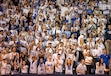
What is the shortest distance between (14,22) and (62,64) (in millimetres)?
4031

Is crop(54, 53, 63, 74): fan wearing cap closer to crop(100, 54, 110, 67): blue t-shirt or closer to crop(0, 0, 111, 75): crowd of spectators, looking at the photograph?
crop(0, 0, 111, 75): crowd of spectators

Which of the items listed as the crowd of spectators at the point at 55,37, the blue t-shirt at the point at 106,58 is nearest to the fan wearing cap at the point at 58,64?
the crowd of spectators at the point at 55,37

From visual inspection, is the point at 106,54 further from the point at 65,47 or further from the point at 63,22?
the point at 63,22

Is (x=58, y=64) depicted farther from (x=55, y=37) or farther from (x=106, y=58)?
(x=55, y=37)

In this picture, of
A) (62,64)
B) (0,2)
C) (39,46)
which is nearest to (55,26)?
(39,46)

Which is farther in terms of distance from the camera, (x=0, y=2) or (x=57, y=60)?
(x=0, y=2)

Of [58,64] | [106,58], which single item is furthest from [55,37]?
[106,58]

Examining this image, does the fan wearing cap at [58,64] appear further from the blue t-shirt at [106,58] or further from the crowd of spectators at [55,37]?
the blue t-shirt at [106,58]

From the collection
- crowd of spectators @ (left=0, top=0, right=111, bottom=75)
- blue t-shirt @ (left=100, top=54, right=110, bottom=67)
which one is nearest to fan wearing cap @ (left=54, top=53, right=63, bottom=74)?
crowd of spectators @ (left=0, top=0, right=111, bottom=75)

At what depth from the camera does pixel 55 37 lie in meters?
15.7

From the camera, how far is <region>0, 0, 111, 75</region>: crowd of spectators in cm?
1370

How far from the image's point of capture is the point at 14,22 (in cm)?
1644

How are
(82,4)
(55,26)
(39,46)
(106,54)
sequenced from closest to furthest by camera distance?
1. (106,54)
2. (39,46)
3. (55,26)
4. (82,4)

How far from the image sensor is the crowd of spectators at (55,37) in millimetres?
13703
